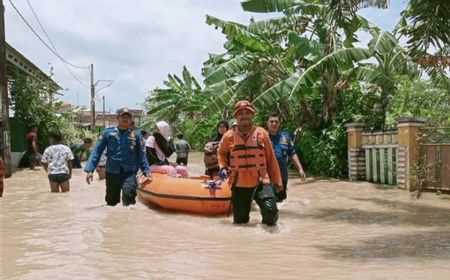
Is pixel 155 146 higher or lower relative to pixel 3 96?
lower

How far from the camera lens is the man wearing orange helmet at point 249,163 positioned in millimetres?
6695

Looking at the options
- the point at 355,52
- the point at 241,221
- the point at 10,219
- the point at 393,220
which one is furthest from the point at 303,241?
the point at 355,52

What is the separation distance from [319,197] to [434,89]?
6.43m

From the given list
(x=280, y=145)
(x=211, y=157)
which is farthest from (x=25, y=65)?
(x=280, y=145)

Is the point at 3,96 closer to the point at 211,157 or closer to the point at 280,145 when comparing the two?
the point at 211,157

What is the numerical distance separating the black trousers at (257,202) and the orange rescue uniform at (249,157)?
0.09 m

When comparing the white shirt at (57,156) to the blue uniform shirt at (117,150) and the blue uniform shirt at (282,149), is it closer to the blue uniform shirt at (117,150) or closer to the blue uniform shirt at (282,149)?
the blue uniform shirt at (117,150)

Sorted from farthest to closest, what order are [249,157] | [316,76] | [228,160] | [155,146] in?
[316,76]
[155,146]
[228,160]
[249,157]

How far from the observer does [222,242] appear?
20.0 feet

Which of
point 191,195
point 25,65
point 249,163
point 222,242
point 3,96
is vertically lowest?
point 222,242

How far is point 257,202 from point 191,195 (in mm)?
1525

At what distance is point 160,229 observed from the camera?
685cm

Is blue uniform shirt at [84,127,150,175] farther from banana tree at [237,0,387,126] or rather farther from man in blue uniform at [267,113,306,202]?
banana tree at [237,0,387,126]

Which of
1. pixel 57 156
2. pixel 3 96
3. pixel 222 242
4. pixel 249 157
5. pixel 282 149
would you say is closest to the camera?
pixel 222 242
